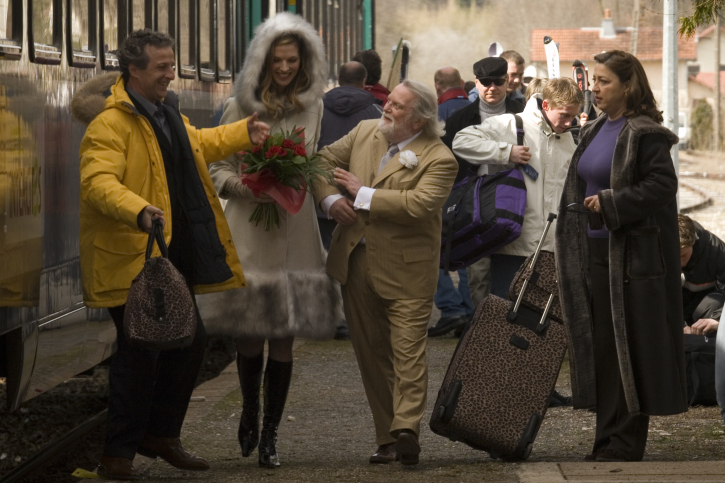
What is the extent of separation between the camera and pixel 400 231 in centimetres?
607

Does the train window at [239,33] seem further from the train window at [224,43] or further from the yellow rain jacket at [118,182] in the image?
the yellow rain jacket at [118,182]

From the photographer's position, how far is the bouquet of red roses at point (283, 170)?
591 cm

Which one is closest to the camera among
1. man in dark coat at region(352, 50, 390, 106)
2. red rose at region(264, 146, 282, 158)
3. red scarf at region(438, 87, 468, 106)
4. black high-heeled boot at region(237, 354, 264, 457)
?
red rose at region(264, 146, 282, 158)

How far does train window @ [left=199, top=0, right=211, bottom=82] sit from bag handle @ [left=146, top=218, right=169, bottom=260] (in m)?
4.59

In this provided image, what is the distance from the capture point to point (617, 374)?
6.08 m

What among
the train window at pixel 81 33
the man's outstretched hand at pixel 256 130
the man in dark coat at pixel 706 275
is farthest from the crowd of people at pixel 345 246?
the man in dark coat at pixel 706 275

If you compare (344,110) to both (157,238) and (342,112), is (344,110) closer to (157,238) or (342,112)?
(342,112)

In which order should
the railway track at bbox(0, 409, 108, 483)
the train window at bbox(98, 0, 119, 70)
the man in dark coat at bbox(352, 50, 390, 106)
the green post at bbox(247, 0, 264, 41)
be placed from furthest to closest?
1. the green post at bbox(247, 0, 264, 41)
2. the man in dark coat at bbox(352, 50, 390, 106)
3. the train window at bbox(98, 0, 119, 70)
4. the railway track at bbox(0, 409, 108, 483)

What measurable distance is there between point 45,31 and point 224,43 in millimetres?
4632

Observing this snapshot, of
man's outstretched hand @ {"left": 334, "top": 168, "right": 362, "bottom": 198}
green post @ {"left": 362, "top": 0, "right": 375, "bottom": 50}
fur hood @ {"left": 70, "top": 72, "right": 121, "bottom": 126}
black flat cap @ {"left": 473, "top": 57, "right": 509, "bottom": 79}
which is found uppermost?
green post @ {"left": 362, "top": 0, "right": 375, "bottom": 50}

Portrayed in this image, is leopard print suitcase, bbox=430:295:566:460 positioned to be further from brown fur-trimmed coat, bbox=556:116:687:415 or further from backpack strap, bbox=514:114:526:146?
backpack strap, bbox=514:114:526:146

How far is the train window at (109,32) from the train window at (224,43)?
10.5 ft

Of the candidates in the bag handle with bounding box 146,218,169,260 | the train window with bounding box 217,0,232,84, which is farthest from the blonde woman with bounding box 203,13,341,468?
the train window with bounding box 217,0,232,84

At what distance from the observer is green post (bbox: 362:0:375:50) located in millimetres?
23047
